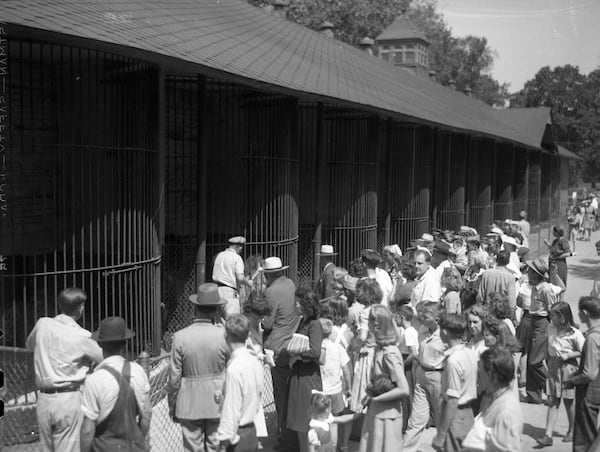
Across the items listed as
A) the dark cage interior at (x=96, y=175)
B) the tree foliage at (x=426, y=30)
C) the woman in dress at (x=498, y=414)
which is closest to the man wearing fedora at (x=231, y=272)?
the dark cage interior at (x=96, y=175)

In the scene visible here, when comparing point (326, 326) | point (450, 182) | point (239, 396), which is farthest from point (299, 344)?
point (450, 182)

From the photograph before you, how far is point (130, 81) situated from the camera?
8.39m

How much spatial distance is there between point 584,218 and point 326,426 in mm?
28066

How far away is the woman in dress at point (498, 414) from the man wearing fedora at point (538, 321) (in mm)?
3561

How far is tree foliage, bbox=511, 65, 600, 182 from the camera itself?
7050 cm

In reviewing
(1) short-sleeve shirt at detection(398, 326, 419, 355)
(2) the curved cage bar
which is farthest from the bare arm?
(2) the curved cage bar

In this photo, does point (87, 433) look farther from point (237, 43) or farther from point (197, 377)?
point (237, 43)

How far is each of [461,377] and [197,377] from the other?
212 centimetres

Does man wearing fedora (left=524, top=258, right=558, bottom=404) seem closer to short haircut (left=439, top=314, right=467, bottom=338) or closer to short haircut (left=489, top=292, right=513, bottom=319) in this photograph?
short haircut (left=489, top=292, right=513, bottom=319)

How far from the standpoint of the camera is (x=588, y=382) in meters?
6.34

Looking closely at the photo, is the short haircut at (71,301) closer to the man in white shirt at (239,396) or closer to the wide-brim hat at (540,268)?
the man in white shirt at (239,396)

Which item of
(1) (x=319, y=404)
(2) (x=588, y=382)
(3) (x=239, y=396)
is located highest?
(3) (x=239, y=396)

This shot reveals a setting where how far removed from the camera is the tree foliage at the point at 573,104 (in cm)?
7050

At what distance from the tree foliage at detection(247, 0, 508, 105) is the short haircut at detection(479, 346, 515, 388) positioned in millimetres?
33025
